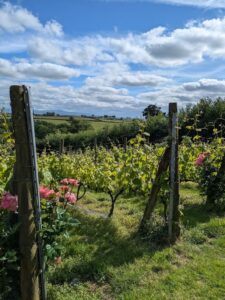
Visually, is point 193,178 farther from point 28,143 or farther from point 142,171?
point 28,143

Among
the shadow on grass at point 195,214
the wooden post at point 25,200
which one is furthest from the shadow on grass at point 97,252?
the shadow on grass at point 195,214

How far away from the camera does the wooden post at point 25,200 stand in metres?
3.08

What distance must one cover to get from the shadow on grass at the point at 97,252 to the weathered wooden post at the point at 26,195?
0.89 m

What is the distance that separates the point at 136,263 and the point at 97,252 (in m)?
0.56

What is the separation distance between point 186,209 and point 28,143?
4.63 metres

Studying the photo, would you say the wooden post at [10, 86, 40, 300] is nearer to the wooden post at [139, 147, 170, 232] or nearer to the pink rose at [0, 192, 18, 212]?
the pink rose at [0, 192, 18, 212]

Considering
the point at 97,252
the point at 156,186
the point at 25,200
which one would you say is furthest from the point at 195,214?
the point at 25,200

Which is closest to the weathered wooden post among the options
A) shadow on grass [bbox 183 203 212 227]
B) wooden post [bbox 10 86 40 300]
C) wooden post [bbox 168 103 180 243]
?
wooden post [bbox 10 86 40 300]

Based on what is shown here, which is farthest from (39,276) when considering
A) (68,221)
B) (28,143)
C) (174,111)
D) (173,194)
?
(174,111)

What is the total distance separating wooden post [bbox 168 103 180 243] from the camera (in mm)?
5215

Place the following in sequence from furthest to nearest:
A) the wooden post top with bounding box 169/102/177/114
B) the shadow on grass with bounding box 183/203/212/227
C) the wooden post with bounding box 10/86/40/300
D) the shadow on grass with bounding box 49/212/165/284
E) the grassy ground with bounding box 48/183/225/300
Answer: the shadow on grass with bounding box 183/203/212/227 → the wooden post top with bounding box 169/102/177/114 → the shadow on grass with bounding box 49/212/165/284 → the grassy ground with bounding box 48/183/225/300 → the wooden post with bounding box 10/86/40/300

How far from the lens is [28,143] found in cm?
312

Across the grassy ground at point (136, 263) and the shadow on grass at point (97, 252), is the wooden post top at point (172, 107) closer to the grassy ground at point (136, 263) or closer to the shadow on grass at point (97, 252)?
the grassy ground at point (136, 263)

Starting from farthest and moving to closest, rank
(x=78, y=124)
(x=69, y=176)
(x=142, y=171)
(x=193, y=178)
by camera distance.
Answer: (x=78, y=124) < (x=193, y=178) < (x=69, y=176) < (x=142, y=171)
